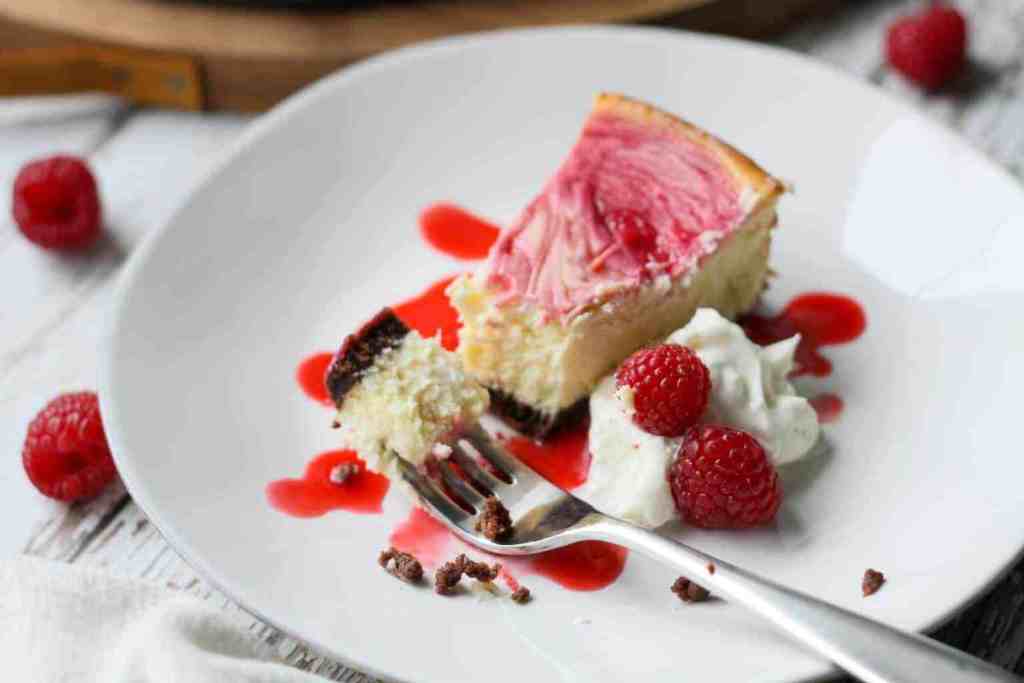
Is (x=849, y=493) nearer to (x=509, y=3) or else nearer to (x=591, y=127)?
(x=591, y=127)

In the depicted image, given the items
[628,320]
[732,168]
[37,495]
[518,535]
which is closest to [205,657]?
[518,535]

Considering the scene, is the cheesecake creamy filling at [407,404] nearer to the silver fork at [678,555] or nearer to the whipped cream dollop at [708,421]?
the silver fork at [678,555]

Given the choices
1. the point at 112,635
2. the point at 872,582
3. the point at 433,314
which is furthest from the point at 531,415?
the point at 112,635

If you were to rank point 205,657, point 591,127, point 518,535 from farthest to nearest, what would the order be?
point 591,127 → point 518,535 → point 205,657

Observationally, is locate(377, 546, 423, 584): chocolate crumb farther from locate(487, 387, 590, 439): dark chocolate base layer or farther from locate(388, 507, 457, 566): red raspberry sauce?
locate(487, 387, 590, 439): dark chocolate base layer

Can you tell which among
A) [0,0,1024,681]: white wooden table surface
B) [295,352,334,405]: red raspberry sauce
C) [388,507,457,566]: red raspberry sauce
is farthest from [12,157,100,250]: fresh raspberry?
[388,507,457,566]: red raspberry sauce

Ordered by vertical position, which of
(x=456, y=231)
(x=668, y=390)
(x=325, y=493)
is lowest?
(x=325, y=493)

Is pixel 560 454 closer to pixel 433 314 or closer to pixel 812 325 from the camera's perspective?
pixel 433 314
